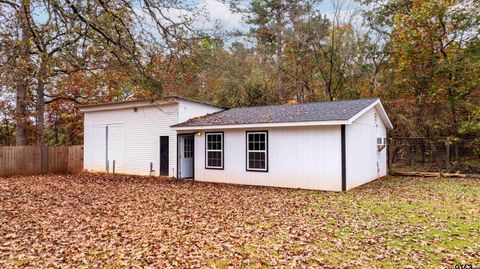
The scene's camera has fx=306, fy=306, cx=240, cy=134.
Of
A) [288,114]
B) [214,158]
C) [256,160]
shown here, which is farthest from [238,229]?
[214,158]

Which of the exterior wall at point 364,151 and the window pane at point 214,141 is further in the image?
the window pane at point 214,141

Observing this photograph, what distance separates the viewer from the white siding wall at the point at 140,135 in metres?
13.4

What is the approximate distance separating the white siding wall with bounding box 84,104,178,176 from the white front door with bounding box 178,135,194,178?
29 cm

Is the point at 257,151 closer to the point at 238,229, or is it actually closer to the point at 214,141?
the point at 214,141

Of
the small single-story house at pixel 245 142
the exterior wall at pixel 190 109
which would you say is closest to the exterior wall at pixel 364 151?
the small single-story house at pixel 245 142

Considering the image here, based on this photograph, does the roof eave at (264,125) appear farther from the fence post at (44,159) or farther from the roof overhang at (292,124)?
the fence post at (44,159)

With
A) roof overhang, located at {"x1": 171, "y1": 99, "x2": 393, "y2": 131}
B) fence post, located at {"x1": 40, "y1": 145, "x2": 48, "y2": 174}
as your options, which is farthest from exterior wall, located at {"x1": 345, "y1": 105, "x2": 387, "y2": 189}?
fence post, located at {"x1": 40, "y1": 145, "x2": 48, "y2": 174}

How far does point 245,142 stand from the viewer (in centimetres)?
1152

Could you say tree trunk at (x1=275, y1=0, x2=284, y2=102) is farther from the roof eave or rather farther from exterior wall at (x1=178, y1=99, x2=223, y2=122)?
the roof eave

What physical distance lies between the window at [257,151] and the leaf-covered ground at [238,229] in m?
1.93

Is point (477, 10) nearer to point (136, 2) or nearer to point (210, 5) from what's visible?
point (210, 5)

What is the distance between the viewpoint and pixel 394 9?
17938mm

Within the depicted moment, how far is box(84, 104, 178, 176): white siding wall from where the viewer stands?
44.0ft

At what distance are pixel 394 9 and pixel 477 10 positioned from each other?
13.8 ft
